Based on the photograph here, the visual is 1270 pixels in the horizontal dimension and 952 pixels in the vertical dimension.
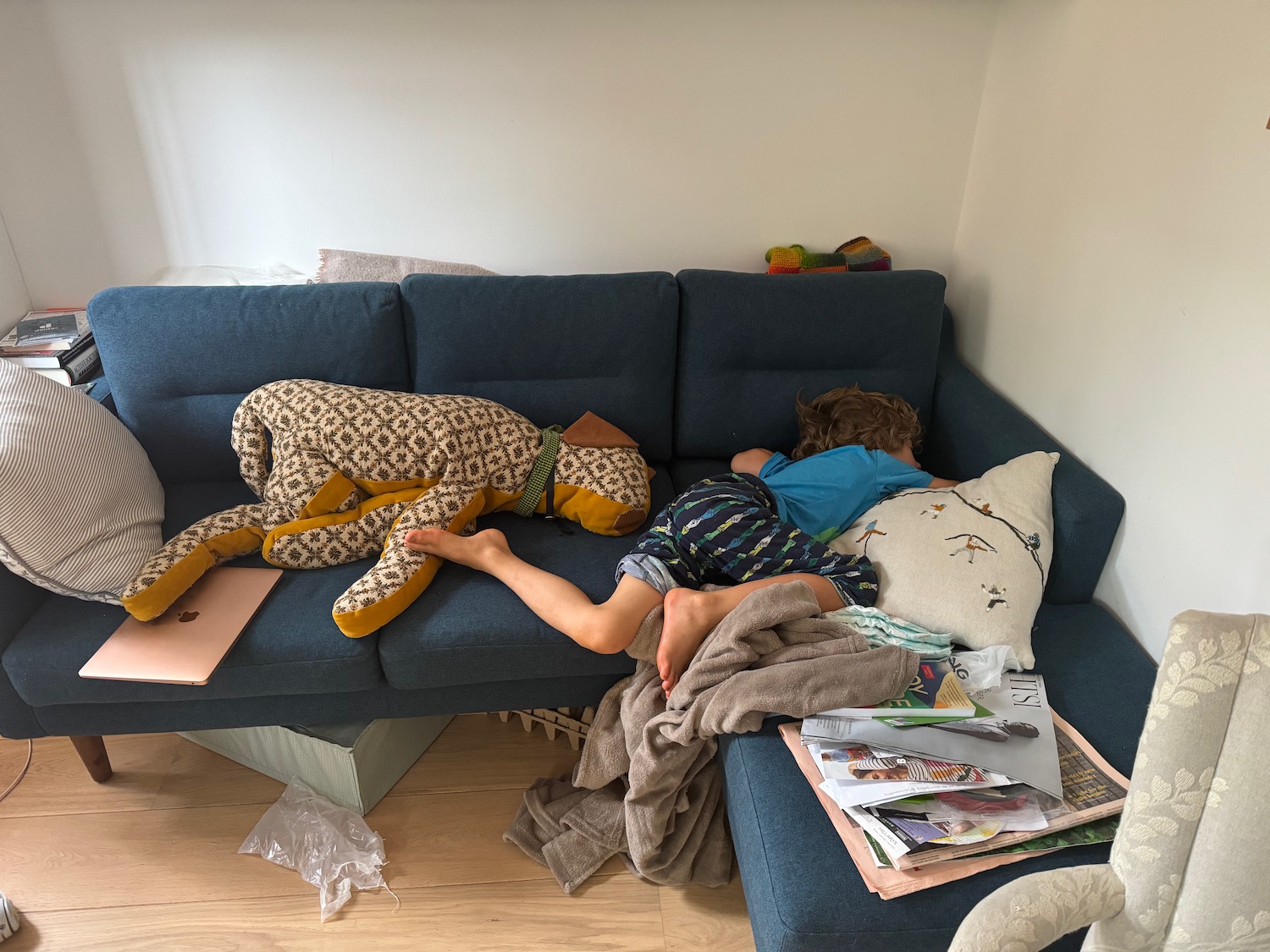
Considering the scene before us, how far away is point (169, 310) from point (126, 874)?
3.86 ft

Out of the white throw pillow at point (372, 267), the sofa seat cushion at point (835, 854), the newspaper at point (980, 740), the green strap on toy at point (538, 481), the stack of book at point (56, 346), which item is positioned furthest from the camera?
the white throw pillow at point (372, 267)

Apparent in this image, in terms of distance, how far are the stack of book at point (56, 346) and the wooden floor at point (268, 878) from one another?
2.93 ft

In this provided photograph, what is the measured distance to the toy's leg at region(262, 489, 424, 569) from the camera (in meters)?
1.66

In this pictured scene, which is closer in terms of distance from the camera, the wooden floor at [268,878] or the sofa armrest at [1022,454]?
the wooden floor at [268,878]

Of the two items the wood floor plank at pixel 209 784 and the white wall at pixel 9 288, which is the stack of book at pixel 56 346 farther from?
the wood floor plank at pixel 209 784

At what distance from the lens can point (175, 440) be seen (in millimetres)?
1919

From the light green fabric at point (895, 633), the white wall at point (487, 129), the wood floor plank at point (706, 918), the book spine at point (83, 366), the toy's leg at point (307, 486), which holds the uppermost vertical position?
the white wall at point (487, 129)

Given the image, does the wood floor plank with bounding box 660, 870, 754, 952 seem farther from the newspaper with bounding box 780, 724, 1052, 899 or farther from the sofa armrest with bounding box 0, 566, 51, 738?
the sofa armrest with bounding box 0, 566, 51, 738

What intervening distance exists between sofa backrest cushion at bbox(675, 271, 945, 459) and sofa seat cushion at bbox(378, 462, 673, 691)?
2.02 feet

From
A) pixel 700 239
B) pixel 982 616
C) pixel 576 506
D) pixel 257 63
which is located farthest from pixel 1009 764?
pixel 257 63

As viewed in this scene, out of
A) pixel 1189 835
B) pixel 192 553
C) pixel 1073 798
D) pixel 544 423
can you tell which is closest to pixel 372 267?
pixel 544 423

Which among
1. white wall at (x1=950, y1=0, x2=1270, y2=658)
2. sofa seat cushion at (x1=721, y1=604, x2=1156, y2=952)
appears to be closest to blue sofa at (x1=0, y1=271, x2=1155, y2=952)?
sofa seat cushion at (x1=721, y1=604, x2=1156, y2=952)

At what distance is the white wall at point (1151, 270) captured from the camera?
1338 millimetres

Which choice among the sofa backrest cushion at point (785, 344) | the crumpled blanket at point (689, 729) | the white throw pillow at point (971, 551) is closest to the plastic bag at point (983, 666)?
the white throw pillow at point (971, 551)
